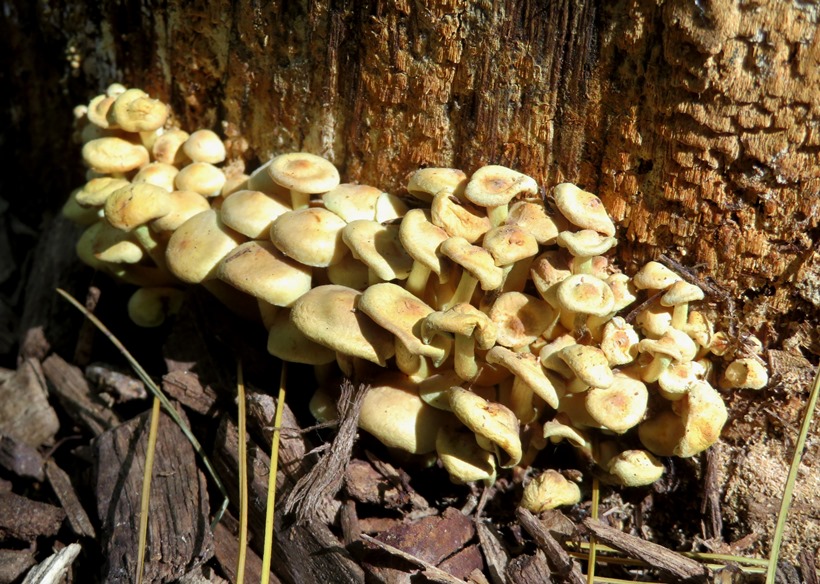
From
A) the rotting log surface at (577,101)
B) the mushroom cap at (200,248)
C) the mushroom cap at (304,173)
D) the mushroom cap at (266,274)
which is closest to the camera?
the rotting log surface at (577,101)

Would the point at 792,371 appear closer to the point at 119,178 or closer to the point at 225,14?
the point at 225,14

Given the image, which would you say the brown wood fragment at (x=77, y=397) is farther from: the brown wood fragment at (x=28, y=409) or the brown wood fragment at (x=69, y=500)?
the brown wood fragment at (x=69, y=500)

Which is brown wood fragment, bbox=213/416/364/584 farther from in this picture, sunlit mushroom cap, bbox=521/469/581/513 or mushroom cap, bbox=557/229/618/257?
→ mushroom cap, bbox=557/229/618/257

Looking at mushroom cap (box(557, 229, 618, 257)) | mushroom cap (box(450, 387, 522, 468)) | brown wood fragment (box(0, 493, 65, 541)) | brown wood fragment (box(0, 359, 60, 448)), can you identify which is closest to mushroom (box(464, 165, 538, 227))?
mushroom cap (box(557, 229, 618, 257))

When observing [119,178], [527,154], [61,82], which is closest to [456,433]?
[527,154]

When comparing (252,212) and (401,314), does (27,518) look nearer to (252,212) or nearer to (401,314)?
(252,212)

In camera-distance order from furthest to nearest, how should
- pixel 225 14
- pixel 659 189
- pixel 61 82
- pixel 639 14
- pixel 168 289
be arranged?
pixel 61 82 < pixel 168 289 < pixel 225 14 < pixel 659 189 < pixel 639 14

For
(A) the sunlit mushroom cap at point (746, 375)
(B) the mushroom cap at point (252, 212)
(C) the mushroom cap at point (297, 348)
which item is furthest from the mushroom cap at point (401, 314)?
(A) the sunlit mushroom cap at point (746, 375)
